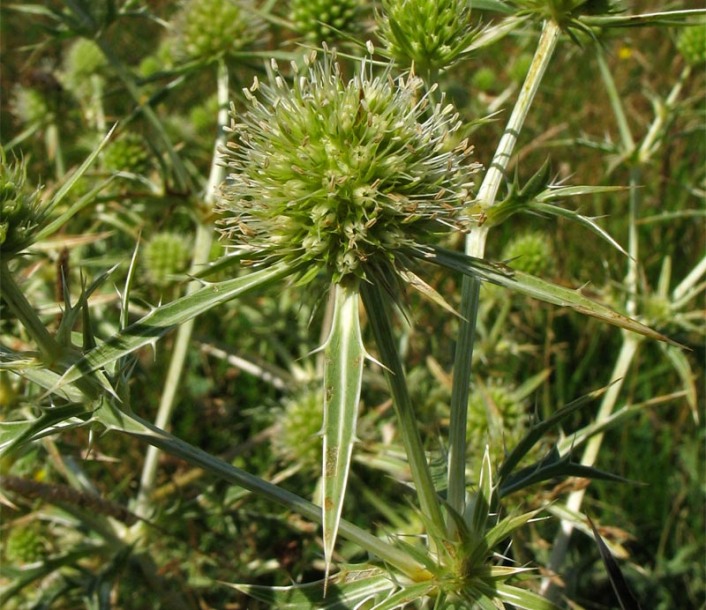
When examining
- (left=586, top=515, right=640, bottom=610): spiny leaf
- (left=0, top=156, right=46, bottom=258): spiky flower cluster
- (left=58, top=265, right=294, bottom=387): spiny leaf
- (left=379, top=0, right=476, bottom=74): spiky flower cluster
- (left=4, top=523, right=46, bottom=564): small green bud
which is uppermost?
(left=379, top=0, right=476, bottom=74): spiky flower cluster

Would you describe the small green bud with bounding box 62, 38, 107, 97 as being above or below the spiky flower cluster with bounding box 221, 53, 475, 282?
above

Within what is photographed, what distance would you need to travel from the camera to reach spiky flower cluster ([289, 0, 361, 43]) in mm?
2428

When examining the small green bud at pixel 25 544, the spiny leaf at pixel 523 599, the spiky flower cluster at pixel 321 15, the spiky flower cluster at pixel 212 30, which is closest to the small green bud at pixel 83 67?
the spiky flower cluster at pixel 212 30

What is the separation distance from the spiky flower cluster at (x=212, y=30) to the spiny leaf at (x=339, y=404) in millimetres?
1668

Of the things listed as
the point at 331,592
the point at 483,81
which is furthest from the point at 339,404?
the point at 483,81

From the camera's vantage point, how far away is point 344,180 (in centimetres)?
124

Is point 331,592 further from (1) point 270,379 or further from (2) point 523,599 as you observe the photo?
(1) point 270,379

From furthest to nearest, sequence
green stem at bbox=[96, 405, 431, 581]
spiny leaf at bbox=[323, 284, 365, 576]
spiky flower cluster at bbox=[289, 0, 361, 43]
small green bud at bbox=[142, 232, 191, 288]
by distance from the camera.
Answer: small green bud at bbox=[142, 232, 191, 288]
spiky flower cluster at bbox=[289, 0, 361, 43]
green stem at bbox=[96, 405, 431, 581]
spiny leaf at bbox=[323, 284, 365, 576]

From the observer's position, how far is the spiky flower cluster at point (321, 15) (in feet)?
7.97

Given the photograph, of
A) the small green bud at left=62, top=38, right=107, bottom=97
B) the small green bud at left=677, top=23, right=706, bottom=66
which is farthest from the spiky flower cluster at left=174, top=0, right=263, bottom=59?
the small green bud at left=677, top=23, right=706, bottom=66

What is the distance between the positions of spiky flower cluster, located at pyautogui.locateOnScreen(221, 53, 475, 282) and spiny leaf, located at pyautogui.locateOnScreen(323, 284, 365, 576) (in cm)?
10

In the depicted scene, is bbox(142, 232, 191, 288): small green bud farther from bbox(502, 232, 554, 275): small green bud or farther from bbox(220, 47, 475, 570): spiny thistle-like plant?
bbox(220, 47, 475, 570): spiny thistle-like plant

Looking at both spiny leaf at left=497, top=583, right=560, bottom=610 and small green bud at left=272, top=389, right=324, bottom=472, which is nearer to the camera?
spiny leaf at left=497, top=583, right=560, bottom=610

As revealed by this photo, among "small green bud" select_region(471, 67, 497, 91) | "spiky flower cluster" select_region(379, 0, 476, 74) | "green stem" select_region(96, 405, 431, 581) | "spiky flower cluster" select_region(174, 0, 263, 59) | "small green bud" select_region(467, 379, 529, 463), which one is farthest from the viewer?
"small green bud" select_region(471, 67, 497, 91)
